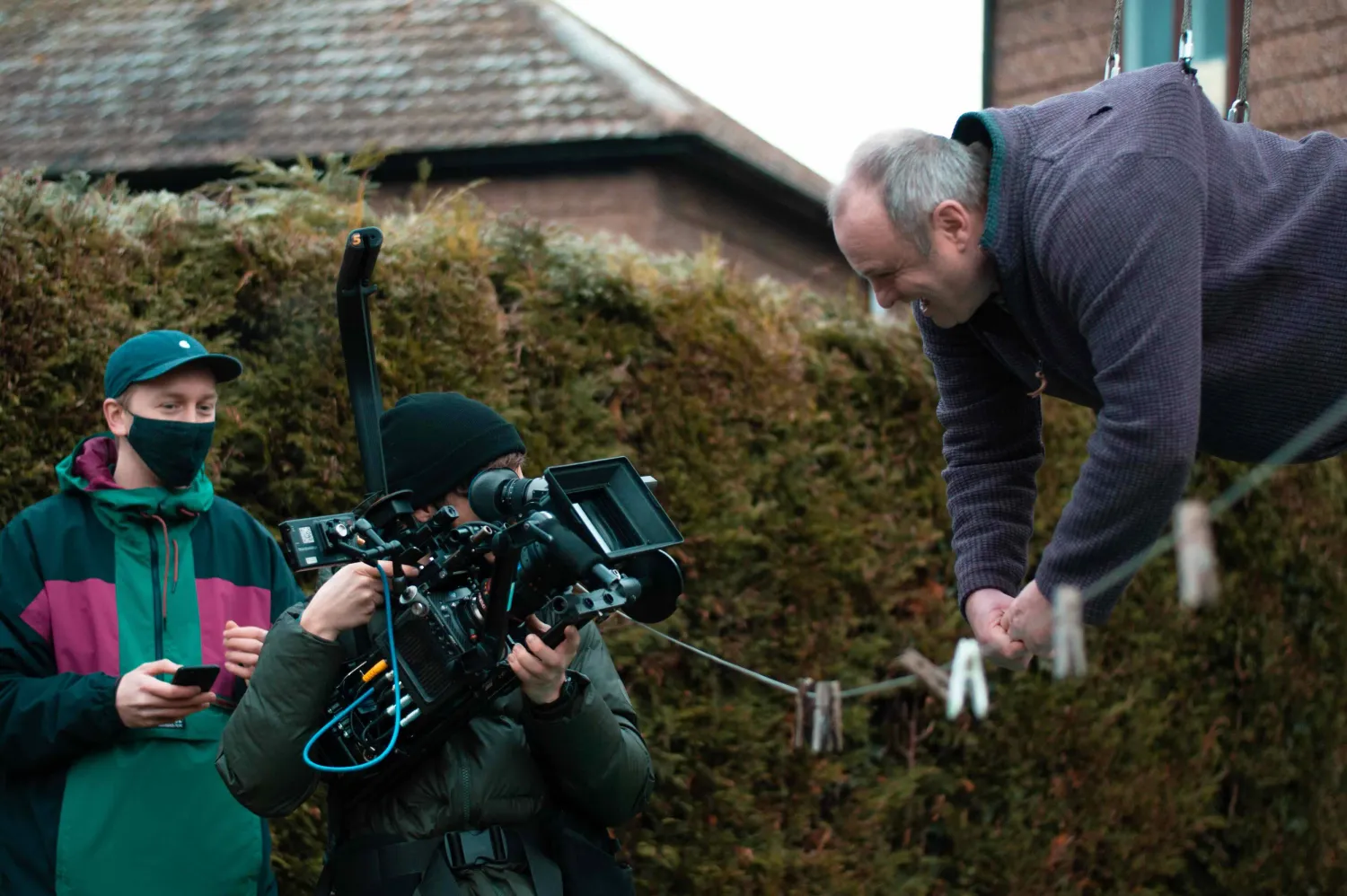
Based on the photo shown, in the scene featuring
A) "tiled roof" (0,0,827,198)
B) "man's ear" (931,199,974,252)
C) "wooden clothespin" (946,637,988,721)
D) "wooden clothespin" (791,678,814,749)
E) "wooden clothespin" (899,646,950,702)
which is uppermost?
"man's ear" (931,199,974,252)

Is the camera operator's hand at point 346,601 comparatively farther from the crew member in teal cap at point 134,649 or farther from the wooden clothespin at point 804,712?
the wooden clothespin at point 804,712

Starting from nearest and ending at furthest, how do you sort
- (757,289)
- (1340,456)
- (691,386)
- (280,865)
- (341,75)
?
1. (280,865)
2. (691,386)
3. (757,289)
4. (1340,456)
5. (341,75)

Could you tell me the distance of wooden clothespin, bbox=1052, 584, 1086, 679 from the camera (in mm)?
2211

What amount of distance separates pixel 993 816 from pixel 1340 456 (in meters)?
3.04

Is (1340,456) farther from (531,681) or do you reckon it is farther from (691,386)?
(531,681)

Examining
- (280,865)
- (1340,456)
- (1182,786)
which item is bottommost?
(1182,786)

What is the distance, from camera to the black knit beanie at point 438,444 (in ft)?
10.1

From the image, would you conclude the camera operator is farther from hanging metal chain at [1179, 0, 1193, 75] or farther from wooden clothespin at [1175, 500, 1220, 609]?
hanging metal chain at [1179, 0, 1193, 75]

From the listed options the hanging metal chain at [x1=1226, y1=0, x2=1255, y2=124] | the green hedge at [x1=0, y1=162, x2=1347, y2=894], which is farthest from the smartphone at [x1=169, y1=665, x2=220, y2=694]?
the hanging metal chain at [x1=1226, y1=0, x2=1255, y2=124]

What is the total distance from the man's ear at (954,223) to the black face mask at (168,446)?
180 centimetres

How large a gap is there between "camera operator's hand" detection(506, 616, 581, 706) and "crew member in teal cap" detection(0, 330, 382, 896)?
32 cm

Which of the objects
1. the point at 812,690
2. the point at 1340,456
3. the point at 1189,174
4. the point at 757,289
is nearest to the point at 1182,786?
the point at 1340,456

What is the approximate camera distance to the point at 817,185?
47.5ft

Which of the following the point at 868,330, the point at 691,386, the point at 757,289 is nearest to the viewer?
the point at 691,386
